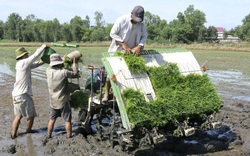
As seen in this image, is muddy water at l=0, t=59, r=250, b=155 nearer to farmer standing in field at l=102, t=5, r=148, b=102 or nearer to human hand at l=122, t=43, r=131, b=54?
farmer standing in field at l=102, t=5, r=148, b=102

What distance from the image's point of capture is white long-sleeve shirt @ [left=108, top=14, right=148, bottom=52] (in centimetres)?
639

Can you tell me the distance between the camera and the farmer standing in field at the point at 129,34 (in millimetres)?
6149

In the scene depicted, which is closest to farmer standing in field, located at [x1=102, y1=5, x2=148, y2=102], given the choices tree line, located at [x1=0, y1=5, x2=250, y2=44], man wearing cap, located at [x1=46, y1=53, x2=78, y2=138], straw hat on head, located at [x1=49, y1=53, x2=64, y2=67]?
man wearing cap, located at [x1=46, y1=53, x2=78, y2=138]

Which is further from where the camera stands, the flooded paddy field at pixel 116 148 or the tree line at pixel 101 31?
the tree line at pixel 101 31

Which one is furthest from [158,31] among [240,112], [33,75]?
[240,112]

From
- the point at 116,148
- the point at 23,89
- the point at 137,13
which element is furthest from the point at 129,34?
the point at 23,89

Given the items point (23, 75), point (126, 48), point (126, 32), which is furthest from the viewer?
point (23, 75)

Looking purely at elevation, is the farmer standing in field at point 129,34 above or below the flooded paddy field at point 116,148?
above

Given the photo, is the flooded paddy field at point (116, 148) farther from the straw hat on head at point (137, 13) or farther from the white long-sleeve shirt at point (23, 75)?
the straw hat on head at point (137, 13)

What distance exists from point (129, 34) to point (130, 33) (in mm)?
29

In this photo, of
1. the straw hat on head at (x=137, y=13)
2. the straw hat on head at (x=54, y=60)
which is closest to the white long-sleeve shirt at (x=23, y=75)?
the straw hat on head at (x=54, y=60)

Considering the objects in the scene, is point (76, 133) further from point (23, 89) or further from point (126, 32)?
point (126, 32)

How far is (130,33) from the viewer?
655cm

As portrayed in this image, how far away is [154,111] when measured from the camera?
5.61 metres
